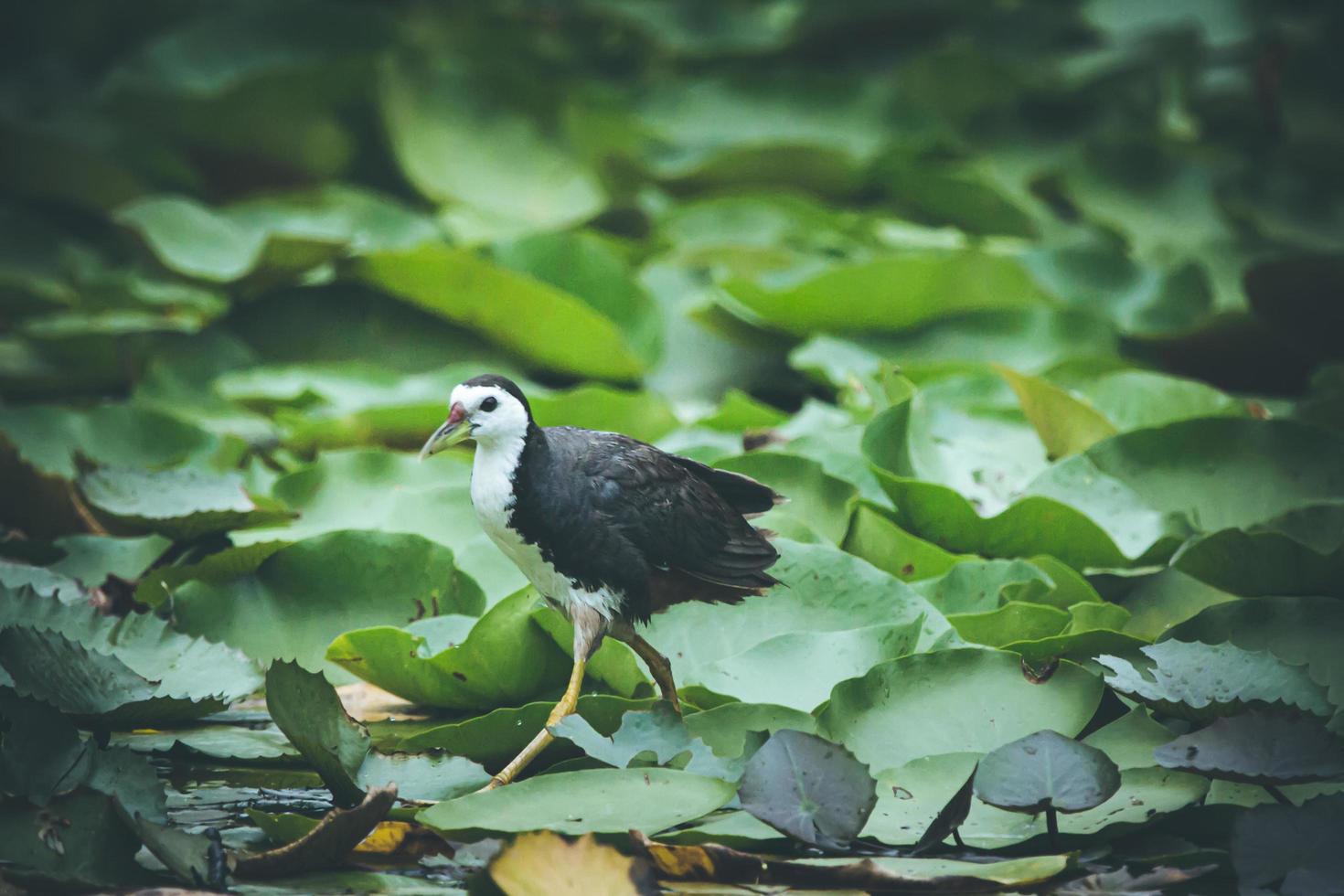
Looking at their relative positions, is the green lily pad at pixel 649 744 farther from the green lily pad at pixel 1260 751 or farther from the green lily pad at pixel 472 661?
the green lily pad at pixel 1260 751

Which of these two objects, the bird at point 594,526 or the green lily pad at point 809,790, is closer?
the green lily pad at point 809,790

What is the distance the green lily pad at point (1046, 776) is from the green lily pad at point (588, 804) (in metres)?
0.28

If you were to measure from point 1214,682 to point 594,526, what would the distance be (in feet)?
2.51

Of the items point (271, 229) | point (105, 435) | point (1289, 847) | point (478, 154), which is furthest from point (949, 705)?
point (478, 154)

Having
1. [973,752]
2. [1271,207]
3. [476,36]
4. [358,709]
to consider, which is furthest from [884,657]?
[476,36]

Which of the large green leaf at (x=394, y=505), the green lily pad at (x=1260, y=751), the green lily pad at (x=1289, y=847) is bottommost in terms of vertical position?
the large green leaf at (x=394, y=505)

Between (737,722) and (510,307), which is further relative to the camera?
(510,307)

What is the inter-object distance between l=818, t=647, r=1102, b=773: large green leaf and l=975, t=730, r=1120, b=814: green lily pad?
0.19m

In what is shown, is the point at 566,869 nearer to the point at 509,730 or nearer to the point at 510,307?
the point at 509,730

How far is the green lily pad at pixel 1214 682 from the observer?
157 cm

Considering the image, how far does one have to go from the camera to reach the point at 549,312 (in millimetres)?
2986

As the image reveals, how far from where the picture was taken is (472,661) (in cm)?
186

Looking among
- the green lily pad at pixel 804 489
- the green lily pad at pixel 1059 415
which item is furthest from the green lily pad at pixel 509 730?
the green lily pad at pixel 1059 415

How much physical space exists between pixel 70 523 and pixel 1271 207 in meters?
3.19
